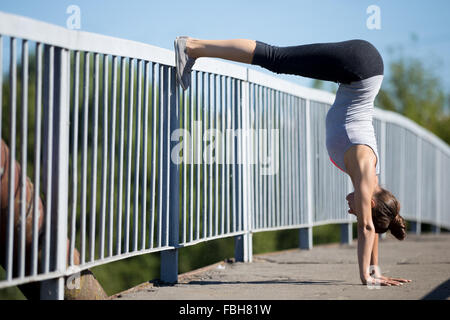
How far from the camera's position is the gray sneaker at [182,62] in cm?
454

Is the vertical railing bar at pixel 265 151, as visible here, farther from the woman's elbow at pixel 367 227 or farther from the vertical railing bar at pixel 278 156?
the woman's elbow at pixel 367 227

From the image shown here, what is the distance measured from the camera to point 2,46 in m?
3.12

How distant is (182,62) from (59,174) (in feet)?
4.79

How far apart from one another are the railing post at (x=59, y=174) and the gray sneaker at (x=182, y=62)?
1191mm

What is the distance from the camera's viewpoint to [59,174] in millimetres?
3453

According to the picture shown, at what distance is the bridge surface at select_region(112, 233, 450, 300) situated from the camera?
3902mm

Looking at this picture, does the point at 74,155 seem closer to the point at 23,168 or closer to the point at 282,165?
the point at 23,168

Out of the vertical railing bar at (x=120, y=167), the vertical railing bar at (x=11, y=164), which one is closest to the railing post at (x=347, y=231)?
the vertical railing bar at (x=120, y=167)

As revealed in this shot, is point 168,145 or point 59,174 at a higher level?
point 168,145

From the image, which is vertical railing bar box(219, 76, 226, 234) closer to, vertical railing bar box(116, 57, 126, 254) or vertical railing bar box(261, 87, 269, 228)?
vertical railing bar box(261, 87, 269, 228)

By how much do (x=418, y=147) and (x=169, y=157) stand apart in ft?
28.1

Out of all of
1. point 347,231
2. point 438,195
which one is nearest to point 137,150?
point 347,231

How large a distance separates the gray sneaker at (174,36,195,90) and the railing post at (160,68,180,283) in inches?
2.6
